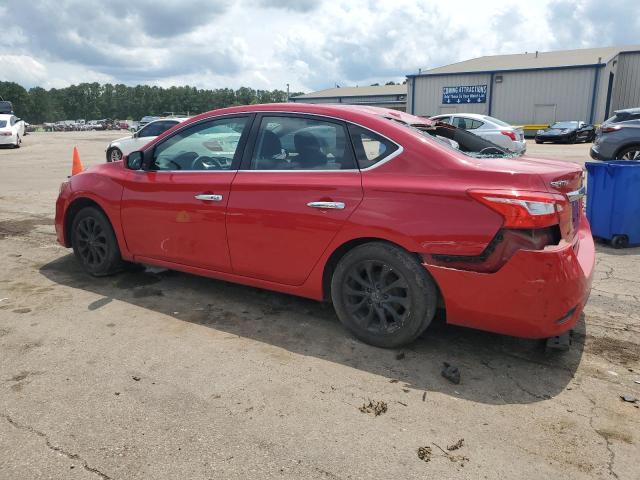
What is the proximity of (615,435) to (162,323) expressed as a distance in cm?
311

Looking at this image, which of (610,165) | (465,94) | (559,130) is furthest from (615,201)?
(465,94)

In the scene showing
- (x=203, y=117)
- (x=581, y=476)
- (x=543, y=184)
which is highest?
(x=203, y=117)

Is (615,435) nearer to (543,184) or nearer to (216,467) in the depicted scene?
(543,184)

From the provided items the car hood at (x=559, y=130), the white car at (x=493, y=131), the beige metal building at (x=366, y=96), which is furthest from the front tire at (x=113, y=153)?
the beige metal building at (x=366, y=96)

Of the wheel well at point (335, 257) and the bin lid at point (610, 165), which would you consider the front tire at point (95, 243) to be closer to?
the wheel well at point (335, 257)

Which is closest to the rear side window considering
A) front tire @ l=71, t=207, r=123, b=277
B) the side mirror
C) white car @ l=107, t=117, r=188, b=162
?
the side mirror

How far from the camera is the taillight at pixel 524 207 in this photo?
2.99 m

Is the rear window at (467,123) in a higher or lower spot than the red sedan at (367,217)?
higher

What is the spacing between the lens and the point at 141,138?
15203 millimetres

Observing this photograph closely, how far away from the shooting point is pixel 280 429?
8.93 ft

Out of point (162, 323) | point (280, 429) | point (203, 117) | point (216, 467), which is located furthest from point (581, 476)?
point (203, 117)

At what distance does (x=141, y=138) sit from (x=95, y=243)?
10986 mm

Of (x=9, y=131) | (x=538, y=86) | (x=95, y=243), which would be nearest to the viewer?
(x=95, y=243)

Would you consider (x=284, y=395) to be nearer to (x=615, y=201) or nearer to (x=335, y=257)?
(x=335, y=257)
